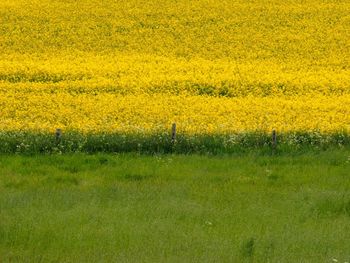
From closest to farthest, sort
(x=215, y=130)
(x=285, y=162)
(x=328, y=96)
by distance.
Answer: (x=285, y=162) < (x=215, y=130) < (x=328, y=96)

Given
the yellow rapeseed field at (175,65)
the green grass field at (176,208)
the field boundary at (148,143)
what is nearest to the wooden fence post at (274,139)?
the field boundary at (148,143)

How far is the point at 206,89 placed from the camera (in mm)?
29797

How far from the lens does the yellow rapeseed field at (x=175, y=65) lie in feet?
82.0

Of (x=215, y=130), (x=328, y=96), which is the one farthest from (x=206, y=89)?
(x=215, y=130)

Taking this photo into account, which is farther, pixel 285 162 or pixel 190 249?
pixel 285 162

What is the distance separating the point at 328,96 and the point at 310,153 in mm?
9406

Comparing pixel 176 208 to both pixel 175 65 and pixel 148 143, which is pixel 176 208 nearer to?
pixel 148 143

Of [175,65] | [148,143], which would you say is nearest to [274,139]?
[148,143]

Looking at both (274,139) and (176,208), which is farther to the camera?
(274,139)

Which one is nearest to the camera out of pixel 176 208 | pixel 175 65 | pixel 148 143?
pixel 176 208

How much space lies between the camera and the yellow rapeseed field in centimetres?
2498

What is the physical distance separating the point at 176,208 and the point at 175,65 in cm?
1985

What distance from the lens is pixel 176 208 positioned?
535 inches

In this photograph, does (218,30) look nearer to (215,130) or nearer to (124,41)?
(124,41)
